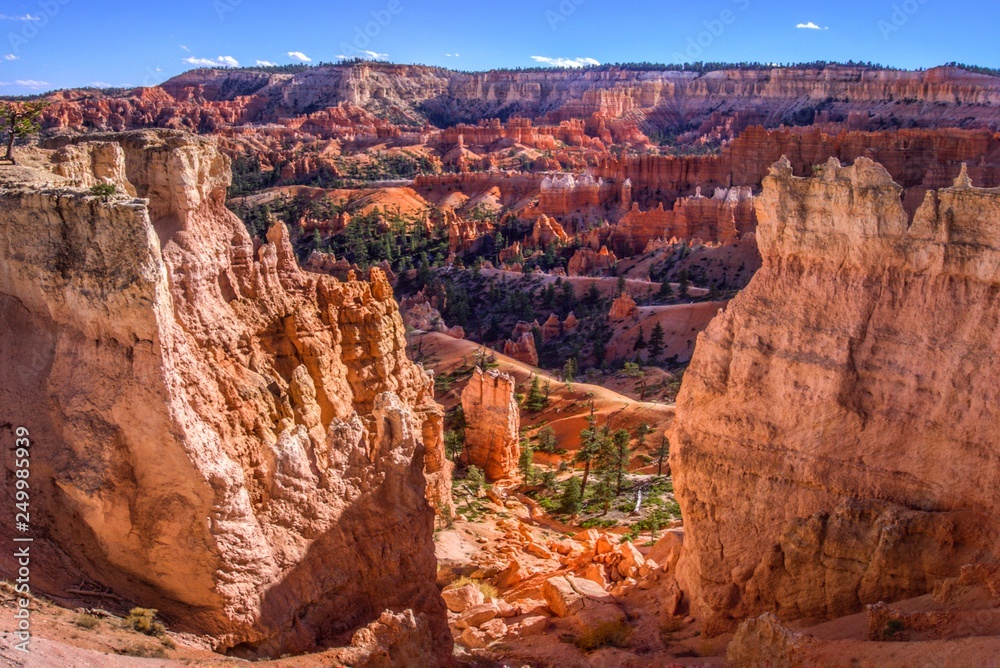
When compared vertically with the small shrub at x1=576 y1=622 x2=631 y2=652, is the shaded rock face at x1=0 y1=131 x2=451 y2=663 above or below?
above

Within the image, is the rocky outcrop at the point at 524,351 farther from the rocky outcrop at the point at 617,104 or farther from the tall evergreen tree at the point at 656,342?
the rocky outcrop at the point at 617,104

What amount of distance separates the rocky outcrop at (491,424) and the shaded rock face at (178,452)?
52.5 ft

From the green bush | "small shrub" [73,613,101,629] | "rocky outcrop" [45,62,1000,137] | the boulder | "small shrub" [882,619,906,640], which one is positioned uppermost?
"rocky outcrop" [45,62,1000,137]

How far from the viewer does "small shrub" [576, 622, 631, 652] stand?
15742 mm

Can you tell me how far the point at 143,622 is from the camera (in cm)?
994

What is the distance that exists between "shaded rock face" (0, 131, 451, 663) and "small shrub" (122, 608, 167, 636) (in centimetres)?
49

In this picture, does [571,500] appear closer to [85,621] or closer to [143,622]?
[143,622]

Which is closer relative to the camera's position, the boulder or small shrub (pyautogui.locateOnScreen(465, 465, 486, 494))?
the boulder

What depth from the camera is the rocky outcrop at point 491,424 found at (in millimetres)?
30828

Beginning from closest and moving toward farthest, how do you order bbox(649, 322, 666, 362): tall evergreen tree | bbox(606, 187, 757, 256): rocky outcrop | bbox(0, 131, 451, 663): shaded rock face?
1. bbox(0, 131, 451, 663): shaded rock face
2. bbox(649, 322, 666, 362): tall evergreen tree
3. bbox(606, 187, 757, 256): rocky outcrop

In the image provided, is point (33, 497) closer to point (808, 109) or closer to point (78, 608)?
point (78, 608)

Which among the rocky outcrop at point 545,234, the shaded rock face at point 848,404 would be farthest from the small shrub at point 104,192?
the rocky outcrop at point 545,234

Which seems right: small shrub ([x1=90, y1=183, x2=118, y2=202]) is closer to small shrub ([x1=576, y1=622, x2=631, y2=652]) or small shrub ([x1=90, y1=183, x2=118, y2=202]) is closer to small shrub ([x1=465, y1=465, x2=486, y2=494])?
small shrub ([x1=576, y1=622, x2=631, y2=652])

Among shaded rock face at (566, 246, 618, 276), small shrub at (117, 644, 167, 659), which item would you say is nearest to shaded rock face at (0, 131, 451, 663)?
small shrub at (117, 644, 167, 659)
